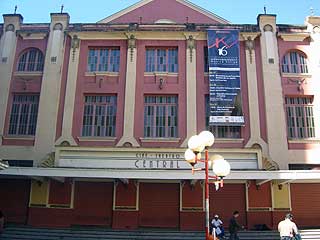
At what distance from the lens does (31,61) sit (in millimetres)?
20188

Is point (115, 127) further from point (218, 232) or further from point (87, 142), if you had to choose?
point (218, 232)

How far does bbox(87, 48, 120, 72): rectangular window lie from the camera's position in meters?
19.7

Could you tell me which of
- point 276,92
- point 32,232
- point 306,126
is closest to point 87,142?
point 32,232

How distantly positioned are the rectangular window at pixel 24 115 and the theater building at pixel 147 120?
0.06 meters

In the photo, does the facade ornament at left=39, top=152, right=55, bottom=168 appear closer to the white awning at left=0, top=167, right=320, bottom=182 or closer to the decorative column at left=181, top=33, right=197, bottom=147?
the white awning at left=0, top=167, right=320, bottom=182

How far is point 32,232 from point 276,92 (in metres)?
13.9

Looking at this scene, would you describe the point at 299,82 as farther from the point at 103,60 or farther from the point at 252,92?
the point at 103,60

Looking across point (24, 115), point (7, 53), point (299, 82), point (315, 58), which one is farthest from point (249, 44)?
point (7, 53)

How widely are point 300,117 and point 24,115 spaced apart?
1473 centimetres

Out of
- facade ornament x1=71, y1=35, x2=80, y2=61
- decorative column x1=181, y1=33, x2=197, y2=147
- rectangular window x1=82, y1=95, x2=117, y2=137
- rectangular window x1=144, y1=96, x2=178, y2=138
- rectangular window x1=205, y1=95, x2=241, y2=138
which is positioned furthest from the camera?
facade ornament x1=71, y1=35, x2=80, y2=61

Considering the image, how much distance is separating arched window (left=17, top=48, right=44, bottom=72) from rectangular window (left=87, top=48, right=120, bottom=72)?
9.29 ft

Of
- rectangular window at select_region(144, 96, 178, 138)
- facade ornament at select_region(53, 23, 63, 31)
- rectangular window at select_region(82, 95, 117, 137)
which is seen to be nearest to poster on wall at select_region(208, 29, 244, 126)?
rectangular window at select_region(144, 96, 178, 138)

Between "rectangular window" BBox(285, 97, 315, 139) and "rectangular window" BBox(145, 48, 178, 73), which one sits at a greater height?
"rectangular window" BBox(145, 48, 178, 73)

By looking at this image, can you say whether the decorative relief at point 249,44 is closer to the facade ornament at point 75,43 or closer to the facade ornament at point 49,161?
the facade ornament at point 75,43
